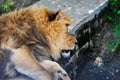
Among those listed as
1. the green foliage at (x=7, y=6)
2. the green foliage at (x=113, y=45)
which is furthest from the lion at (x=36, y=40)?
the green foliage at (x=7, y=6)

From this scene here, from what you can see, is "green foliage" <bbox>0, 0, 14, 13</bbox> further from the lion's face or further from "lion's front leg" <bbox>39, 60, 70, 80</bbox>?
"lion's front leg" <bbox>39, 60, 70, 80</bbox>

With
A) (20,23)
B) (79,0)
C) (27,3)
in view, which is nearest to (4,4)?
(27,3)

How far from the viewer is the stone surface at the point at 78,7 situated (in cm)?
519

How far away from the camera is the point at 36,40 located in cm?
396

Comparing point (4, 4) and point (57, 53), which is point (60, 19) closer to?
point (57, 53)

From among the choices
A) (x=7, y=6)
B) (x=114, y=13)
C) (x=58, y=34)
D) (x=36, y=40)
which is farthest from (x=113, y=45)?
(x=7, y=6)

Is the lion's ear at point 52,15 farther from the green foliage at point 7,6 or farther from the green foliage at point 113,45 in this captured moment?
the green foliage at point 7,6

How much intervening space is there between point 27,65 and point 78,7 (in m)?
2.09

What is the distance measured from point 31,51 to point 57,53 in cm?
37

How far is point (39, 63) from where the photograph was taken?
385cm

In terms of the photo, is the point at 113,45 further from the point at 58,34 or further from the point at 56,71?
the point at 56,71

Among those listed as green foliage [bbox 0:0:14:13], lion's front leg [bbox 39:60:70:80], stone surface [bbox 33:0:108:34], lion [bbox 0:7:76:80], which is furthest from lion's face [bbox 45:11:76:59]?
green foliage [bbox 0:0:14:13]

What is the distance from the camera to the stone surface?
519 centimetres

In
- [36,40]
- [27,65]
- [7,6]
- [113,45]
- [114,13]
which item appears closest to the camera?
[27,65]
